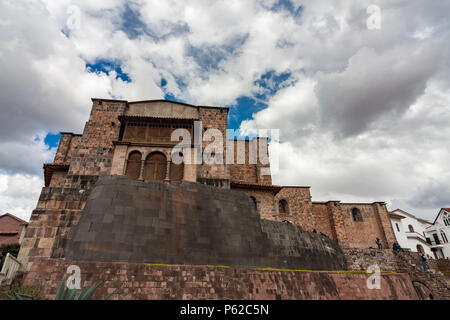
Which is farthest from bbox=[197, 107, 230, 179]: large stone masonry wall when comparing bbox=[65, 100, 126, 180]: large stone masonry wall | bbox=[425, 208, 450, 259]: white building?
bbox=[425, 208, 450, 259]: white building

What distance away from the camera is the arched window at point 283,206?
27.0 m

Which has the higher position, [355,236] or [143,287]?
[355,236]

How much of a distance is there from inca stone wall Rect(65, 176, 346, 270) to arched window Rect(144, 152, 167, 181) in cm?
444

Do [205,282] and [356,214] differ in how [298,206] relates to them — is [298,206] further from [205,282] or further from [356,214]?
[205,282]

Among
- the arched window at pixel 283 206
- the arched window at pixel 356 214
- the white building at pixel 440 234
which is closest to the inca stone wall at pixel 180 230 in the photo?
the arched window at pixel 283 206

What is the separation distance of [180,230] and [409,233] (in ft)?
137

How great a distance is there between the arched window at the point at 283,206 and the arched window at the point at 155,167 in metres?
15.4

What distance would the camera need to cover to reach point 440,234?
4144 centimetres

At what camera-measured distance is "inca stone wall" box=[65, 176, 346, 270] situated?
9.66 m

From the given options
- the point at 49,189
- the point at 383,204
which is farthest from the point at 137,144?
the point at 383,204

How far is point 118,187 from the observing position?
1100 centimetres

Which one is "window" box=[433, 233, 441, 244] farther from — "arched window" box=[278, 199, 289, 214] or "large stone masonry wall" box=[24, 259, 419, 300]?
"large stone masonry wall" box=[24, 259, 419, 300]
